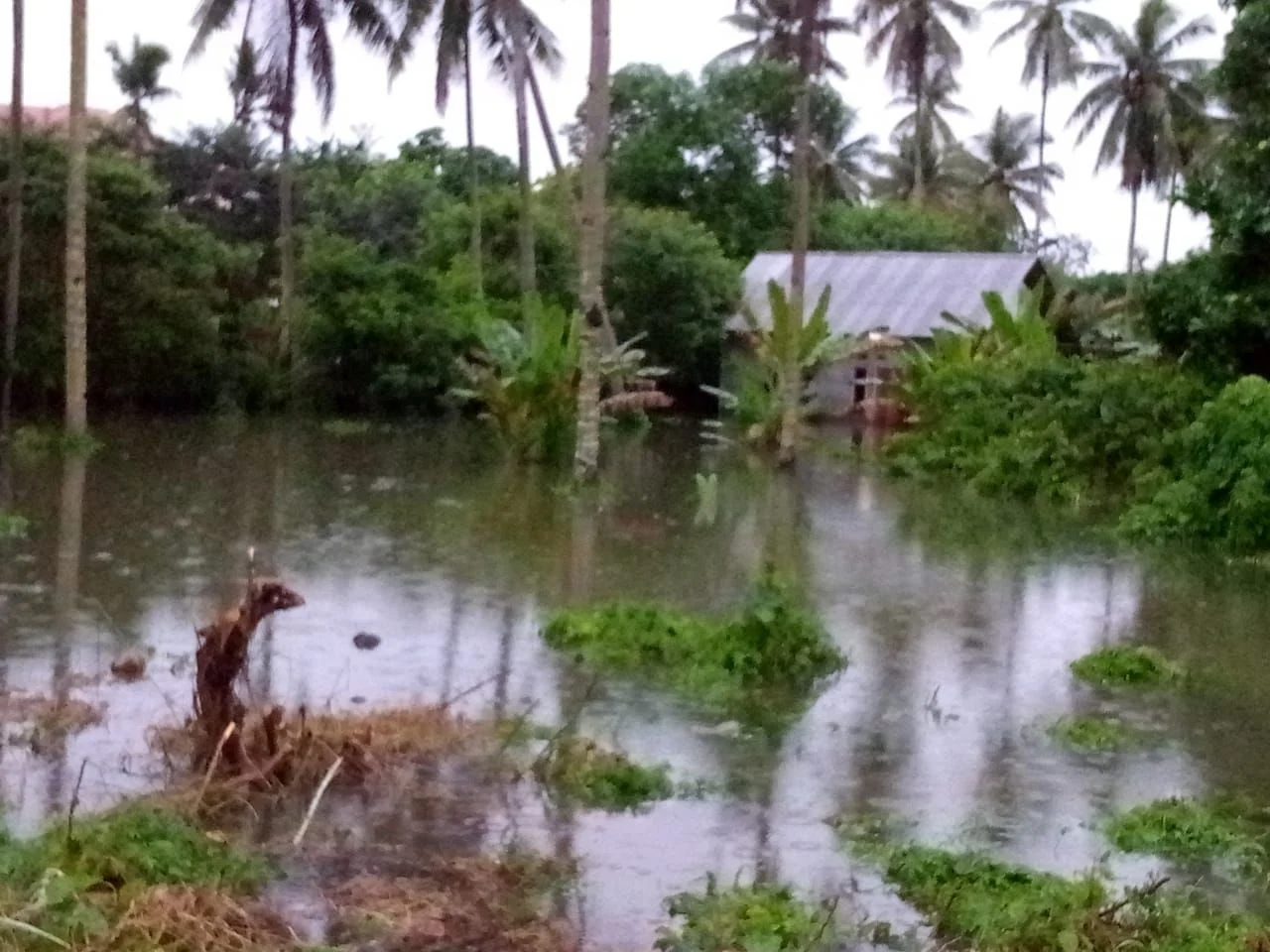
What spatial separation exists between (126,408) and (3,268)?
4.11 meters

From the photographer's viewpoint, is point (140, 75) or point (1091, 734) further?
point (140, 75)

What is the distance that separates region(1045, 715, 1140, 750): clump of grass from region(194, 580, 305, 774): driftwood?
3.70 metres

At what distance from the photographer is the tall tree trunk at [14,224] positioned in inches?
840

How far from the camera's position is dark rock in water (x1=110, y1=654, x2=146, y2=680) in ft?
25.3

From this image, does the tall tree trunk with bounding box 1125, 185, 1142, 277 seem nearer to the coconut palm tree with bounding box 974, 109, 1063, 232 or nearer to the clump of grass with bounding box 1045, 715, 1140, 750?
the coconut palm tree with bounding box 974, 109, 1063, 232

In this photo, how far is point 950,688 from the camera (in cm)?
844

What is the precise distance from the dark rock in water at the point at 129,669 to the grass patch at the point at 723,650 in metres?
2.30

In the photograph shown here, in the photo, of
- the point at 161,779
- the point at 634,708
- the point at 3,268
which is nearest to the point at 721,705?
the point at 634,708

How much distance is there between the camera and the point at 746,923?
4.73m

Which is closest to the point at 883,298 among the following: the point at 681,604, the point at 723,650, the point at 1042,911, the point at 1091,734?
the point at 681,604

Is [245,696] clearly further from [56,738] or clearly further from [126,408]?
[126,408]

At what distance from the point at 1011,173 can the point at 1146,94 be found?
7492 mm

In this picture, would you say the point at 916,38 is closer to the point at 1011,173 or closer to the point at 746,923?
the point at 1011,173

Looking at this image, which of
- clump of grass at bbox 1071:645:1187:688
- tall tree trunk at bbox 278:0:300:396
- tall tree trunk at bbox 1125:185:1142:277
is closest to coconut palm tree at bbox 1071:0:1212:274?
tall tree trunk at bbox 1125:185:1142:277
